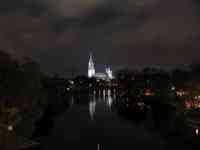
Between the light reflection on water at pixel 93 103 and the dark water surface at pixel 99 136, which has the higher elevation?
the light reflection on water at pixel 93 103

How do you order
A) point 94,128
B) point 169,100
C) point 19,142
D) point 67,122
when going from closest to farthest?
point 19,142, point 94,128, point 67,122, point 169,100

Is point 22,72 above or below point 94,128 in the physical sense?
above

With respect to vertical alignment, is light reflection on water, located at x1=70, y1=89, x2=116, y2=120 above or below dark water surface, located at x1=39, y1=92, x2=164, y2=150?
above

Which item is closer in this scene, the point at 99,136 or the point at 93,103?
the point at 99,136

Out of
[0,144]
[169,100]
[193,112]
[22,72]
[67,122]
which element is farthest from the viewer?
[169,100]

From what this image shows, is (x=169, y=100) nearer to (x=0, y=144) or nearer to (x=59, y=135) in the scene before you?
(x=59, y=135)

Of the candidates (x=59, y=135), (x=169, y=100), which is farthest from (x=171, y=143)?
(x=169, y=100)

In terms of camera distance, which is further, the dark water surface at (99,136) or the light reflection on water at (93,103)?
the light reflection on water at (93,103)

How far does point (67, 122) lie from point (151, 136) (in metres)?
18.5

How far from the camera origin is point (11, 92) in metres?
35.5

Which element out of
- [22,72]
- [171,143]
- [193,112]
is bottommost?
[171,143]

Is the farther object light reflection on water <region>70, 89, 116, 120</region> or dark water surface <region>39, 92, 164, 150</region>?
light reflection on water <region>70, 89, 116, 120</region>

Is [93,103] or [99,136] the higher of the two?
[93,103]

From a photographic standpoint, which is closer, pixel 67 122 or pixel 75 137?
pixel 75 137
